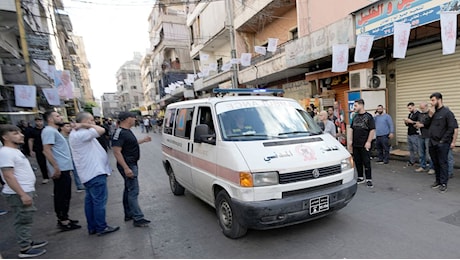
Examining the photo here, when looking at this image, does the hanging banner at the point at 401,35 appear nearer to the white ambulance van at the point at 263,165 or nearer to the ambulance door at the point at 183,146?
the white ambulance van at the point at 263,165

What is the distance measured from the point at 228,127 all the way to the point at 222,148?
0.41 metres

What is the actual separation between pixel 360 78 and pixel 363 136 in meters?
4.75

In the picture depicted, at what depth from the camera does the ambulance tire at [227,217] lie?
10.9 ft

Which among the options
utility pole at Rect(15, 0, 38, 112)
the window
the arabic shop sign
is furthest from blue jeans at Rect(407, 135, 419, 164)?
utility pole at Rect(15, 0, 38, 112)

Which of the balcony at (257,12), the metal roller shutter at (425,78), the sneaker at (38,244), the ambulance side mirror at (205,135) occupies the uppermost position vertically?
the balcony at (257,12)

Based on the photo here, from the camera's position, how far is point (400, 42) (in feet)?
21.1

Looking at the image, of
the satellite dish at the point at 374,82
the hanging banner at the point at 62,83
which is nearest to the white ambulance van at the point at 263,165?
the satellite dish at the point at 374,82

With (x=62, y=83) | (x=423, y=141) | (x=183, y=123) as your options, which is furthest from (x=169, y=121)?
(x=62, y=83)

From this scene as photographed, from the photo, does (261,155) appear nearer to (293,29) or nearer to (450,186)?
(450,186)

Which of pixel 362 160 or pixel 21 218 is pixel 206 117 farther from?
pixel 362 160

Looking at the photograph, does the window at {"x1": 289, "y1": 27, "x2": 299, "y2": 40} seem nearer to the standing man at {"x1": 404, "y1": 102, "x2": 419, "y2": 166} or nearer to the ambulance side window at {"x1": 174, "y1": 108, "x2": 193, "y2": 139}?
the standing man at {"x1": 404, "y1": 102, "x2": 419, "y2": 166}

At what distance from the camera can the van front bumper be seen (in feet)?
9.93

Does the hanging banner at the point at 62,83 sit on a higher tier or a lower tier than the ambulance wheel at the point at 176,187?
higher

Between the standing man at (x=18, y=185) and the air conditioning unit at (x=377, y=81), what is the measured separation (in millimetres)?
9769
